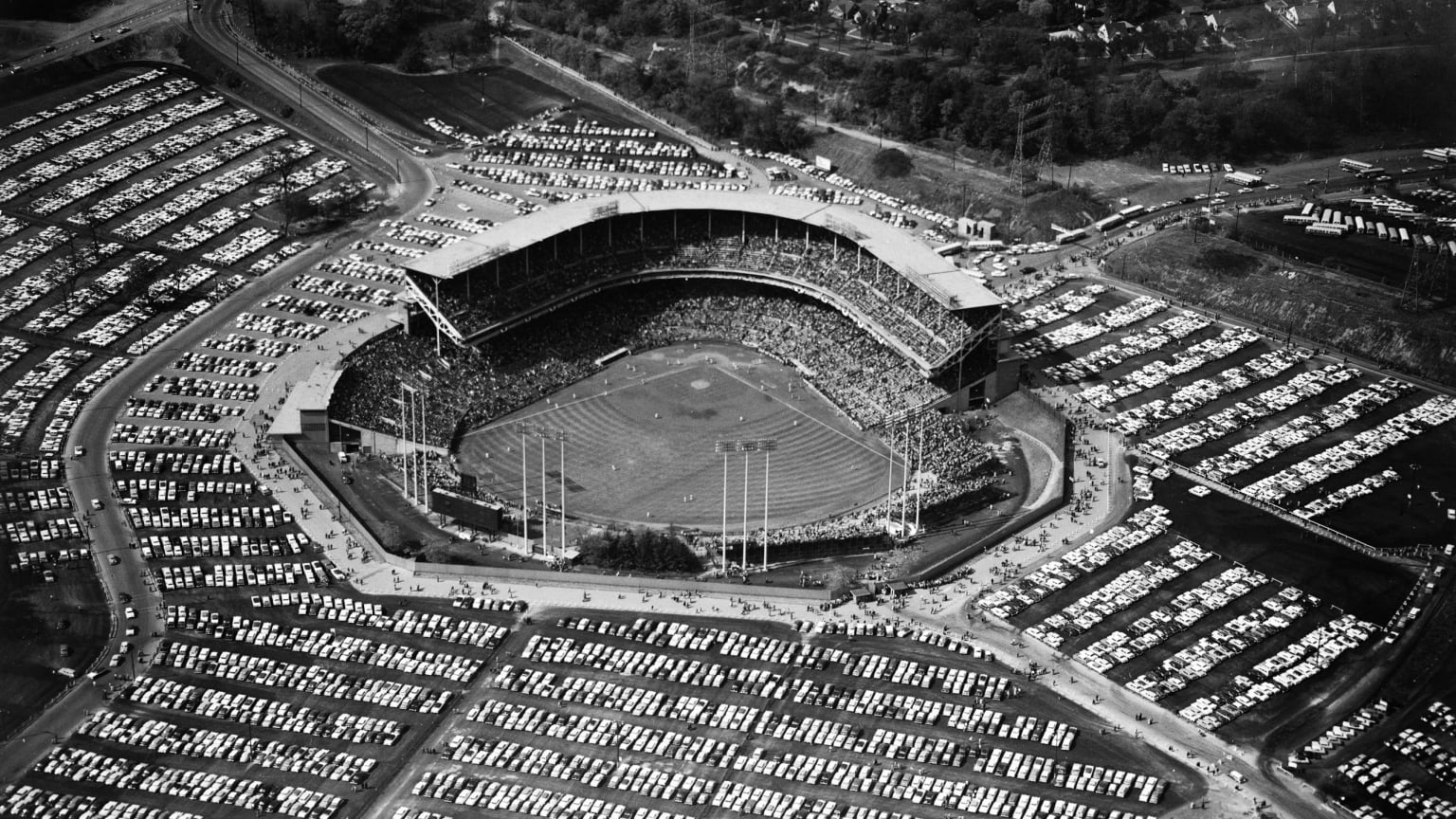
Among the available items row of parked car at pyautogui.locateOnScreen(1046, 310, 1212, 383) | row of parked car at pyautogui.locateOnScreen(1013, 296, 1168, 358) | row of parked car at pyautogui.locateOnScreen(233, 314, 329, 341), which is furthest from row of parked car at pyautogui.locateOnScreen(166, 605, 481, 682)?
row of parked car at pyautogui.locateOnScreen(1013, 296, 1168, 358)

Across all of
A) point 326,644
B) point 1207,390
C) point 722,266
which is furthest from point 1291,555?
point 326,644

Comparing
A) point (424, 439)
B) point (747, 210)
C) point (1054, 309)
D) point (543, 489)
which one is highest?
point (747, 210)

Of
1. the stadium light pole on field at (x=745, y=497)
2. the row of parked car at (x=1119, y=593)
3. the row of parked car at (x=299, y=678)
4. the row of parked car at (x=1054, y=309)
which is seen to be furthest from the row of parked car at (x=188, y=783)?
the row of parked car at (x=1054, y=309)

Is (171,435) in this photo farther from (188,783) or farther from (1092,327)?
(1092,327)

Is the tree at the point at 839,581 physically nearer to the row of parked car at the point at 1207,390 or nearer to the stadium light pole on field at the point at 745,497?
the stadium light pole on field at the point at 745,497

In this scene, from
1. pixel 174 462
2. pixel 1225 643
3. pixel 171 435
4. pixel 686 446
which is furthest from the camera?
pixel 686 446

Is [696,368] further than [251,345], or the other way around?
[251,345]

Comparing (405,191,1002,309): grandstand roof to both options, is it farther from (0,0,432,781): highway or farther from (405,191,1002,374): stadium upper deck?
(0,0,432,781): highway
